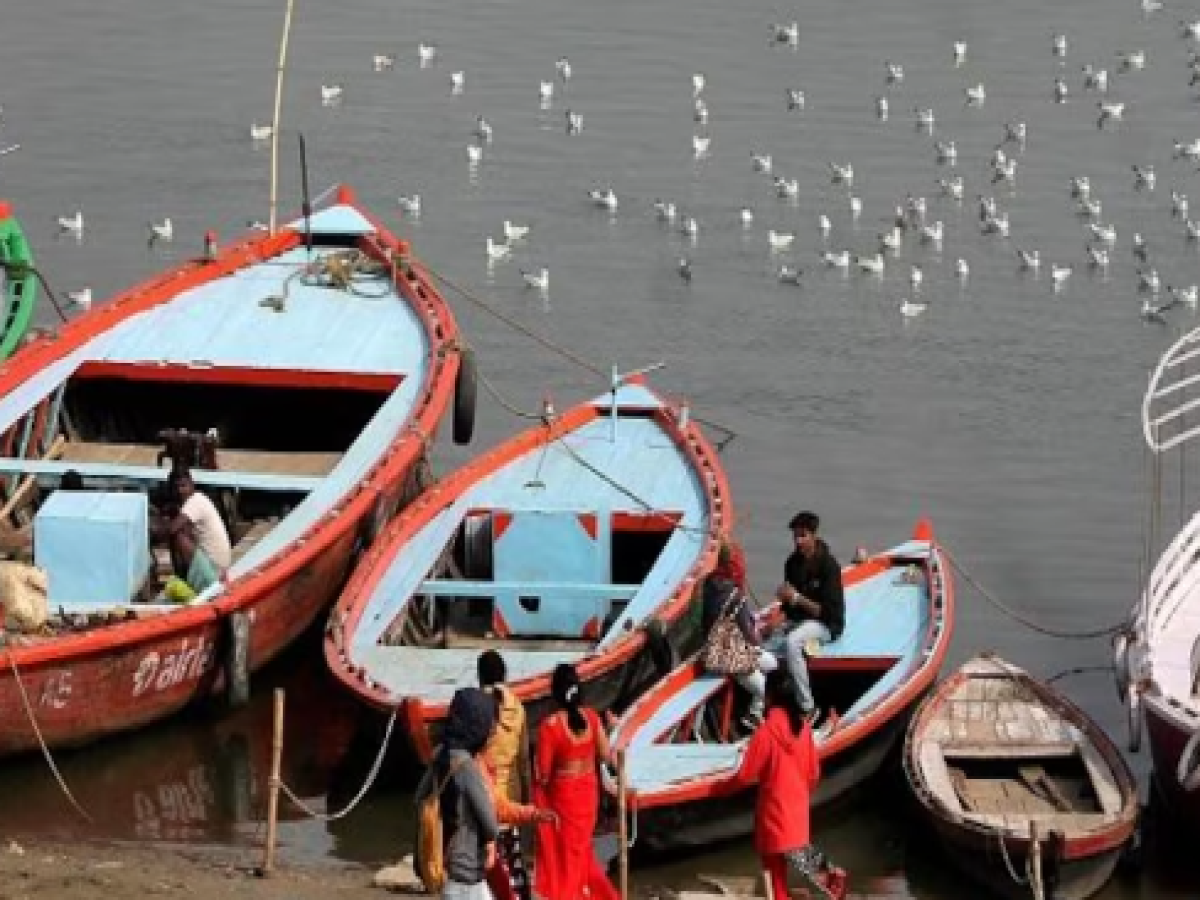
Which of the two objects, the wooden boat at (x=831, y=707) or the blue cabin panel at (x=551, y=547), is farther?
the blue cabin panel at (x=551, y=547)

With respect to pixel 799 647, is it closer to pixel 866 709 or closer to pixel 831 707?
pixel 866 709

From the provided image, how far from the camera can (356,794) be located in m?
22.3

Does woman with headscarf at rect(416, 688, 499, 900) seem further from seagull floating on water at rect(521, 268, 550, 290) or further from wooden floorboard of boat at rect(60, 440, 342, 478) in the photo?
seagull floating on water at rect(521, 268, 550, 290)

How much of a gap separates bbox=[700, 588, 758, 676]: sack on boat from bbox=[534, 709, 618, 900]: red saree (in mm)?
3835

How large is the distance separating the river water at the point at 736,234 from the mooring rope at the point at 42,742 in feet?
0.41

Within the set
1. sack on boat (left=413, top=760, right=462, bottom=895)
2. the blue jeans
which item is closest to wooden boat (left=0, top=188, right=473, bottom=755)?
the blue jeans

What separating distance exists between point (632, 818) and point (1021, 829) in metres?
2.27

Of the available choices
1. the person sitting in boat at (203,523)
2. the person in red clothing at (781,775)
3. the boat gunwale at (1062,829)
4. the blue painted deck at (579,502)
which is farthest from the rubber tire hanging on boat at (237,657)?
the person in red clothing at (781,775)

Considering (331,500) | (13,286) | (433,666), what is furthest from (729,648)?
(13,286)

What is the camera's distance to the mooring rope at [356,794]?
827 inches

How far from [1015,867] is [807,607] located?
2638 mm

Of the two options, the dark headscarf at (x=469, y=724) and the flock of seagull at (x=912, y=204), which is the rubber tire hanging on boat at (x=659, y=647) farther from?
the flock of seagull at (x=912, y=204)

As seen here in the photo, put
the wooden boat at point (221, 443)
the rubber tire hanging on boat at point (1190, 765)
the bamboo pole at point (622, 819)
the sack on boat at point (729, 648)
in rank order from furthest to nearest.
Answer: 1. the wooden boat at point (221, 443)
2. the sack on boat at point (729, 648)
3. the rubber tire hanging on boat at point (1190, 765)
4. the bamboo pole at point (622, 819)

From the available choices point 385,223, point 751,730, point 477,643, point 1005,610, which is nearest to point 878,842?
point 751,730
